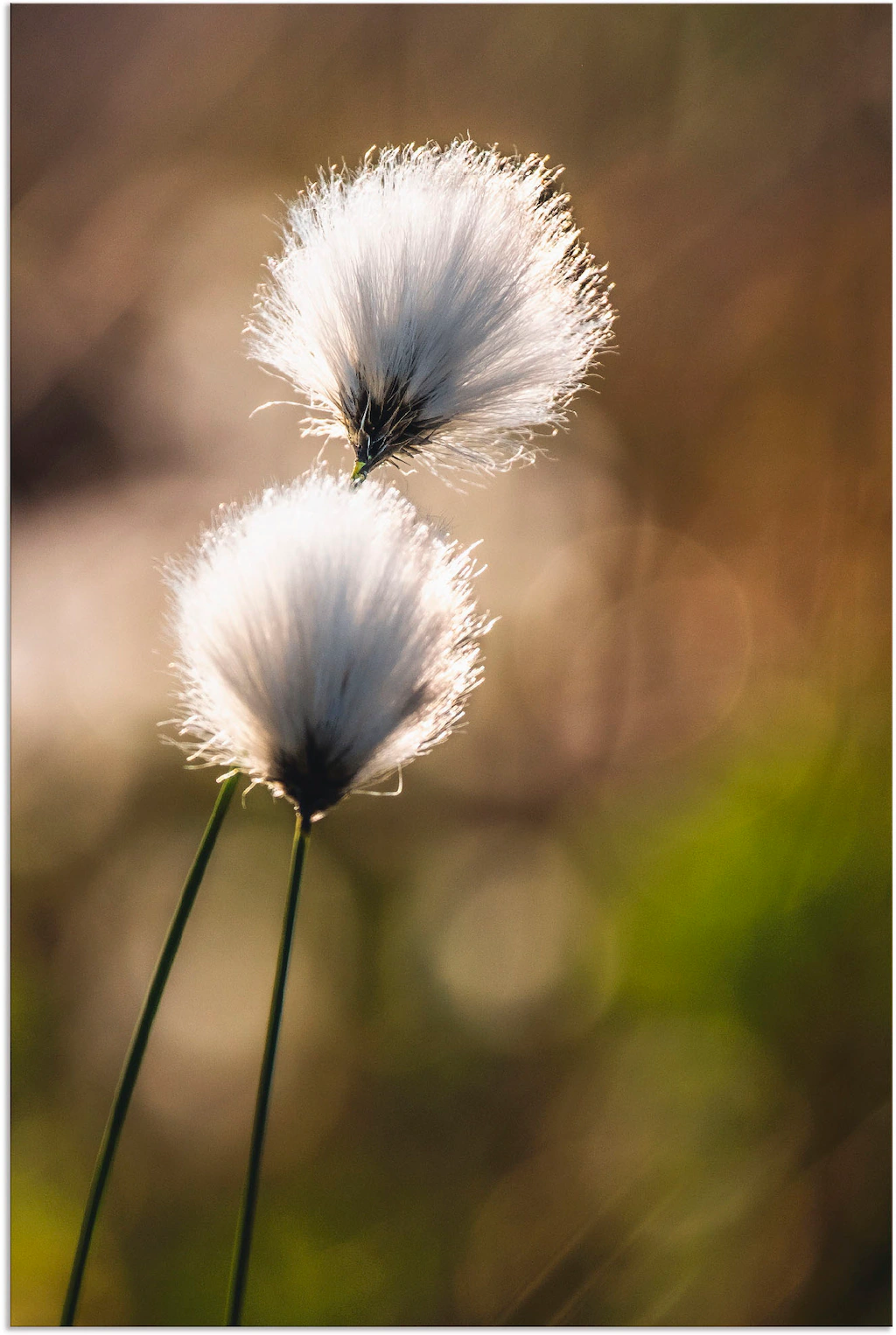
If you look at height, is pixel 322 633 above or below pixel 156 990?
above

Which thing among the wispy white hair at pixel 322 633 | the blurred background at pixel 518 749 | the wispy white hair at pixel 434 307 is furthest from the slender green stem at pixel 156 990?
the blurred background at pixel 518 749

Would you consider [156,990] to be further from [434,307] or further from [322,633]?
[434,307]

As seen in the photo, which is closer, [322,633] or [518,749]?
[322,633]

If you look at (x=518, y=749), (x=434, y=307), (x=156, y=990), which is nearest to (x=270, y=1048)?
(x=156, y=990)

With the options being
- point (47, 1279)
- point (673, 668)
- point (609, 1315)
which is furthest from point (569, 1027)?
point (47, 1279)

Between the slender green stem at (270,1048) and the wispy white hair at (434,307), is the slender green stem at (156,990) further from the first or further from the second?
the wispy white hair at (434,307)

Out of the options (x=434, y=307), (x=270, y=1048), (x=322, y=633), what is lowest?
(x=270, y=1048)
